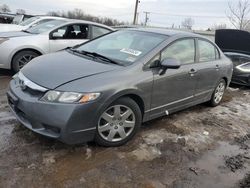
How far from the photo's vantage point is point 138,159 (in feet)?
12.7

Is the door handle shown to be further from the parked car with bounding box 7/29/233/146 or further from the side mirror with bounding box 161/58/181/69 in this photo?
the side mirror with bounding box 161/58/181/69

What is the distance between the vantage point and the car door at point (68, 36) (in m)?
7.72

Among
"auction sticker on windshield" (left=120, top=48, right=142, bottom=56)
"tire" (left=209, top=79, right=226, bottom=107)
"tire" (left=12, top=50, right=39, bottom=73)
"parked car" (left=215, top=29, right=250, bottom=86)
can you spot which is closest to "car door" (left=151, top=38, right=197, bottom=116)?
"auction sticker on windshield" (left=120, top=48, right=142, bottom=56)

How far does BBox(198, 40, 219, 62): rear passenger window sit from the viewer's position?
218 inches

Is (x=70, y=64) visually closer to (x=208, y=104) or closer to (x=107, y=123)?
(x=107, y=123)

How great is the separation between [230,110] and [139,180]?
12.2 feet

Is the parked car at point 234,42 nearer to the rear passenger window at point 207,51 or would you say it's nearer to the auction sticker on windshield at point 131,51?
the rear passenger window at point 207,51

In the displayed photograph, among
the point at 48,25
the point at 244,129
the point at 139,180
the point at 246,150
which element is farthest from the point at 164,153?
the point at 48,25

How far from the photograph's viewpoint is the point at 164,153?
412 centimetres

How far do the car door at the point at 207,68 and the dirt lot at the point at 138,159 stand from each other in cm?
83

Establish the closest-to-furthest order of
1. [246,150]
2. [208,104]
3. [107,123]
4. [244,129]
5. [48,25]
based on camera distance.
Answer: [107,123]
[246,150]
[244,129]
[208,104]
[48,25]

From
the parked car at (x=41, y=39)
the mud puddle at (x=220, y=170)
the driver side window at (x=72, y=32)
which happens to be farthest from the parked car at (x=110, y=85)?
the driver side window at (x=72, y=32)

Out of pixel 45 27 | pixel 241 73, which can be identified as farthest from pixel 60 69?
pixel 241 73

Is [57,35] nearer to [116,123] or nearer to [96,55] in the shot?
[96,55]
